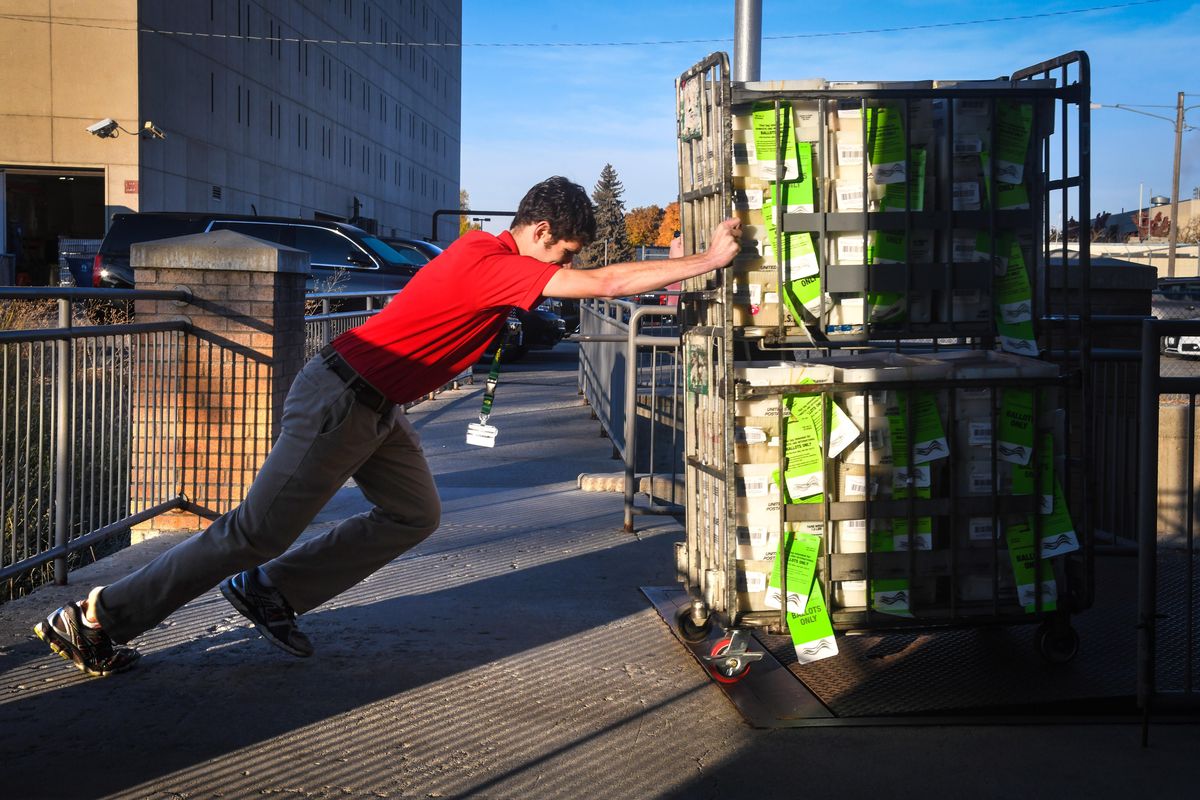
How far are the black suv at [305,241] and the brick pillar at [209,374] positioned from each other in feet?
31.4

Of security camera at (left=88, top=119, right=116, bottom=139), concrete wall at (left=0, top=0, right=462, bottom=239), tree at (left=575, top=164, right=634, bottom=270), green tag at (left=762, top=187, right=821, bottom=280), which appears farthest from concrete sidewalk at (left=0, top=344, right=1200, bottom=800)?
tree at (left=575, top=164, right=634, bottom=270)

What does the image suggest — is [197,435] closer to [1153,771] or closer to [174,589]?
[174,589]

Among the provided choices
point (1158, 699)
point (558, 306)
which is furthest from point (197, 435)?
point (558, 306)

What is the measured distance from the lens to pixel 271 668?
16.5 feet

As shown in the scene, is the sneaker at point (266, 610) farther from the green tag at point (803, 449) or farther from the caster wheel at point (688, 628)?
the green tag at point (803, 449)

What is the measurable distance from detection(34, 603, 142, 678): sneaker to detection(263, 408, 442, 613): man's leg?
682mm

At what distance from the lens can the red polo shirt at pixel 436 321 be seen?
462cm

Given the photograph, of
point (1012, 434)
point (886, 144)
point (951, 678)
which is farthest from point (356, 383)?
point (951, 678)

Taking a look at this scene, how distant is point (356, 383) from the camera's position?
4.71 m

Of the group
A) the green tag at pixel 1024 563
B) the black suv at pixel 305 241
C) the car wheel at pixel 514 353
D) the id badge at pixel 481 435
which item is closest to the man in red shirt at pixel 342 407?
the id badge at pixel 481 435

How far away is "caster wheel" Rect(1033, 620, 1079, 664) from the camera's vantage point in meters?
5.00

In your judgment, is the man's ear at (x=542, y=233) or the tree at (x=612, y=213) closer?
the man's ear at (x=542, y=233)

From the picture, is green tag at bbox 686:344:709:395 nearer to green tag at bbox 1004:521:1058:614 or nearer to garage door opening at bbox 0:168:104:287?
green tag at bbox 1004:521:1058:614

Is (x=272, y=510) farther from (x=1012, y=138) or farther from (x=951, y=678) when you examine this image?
(x=1012, y=138)
